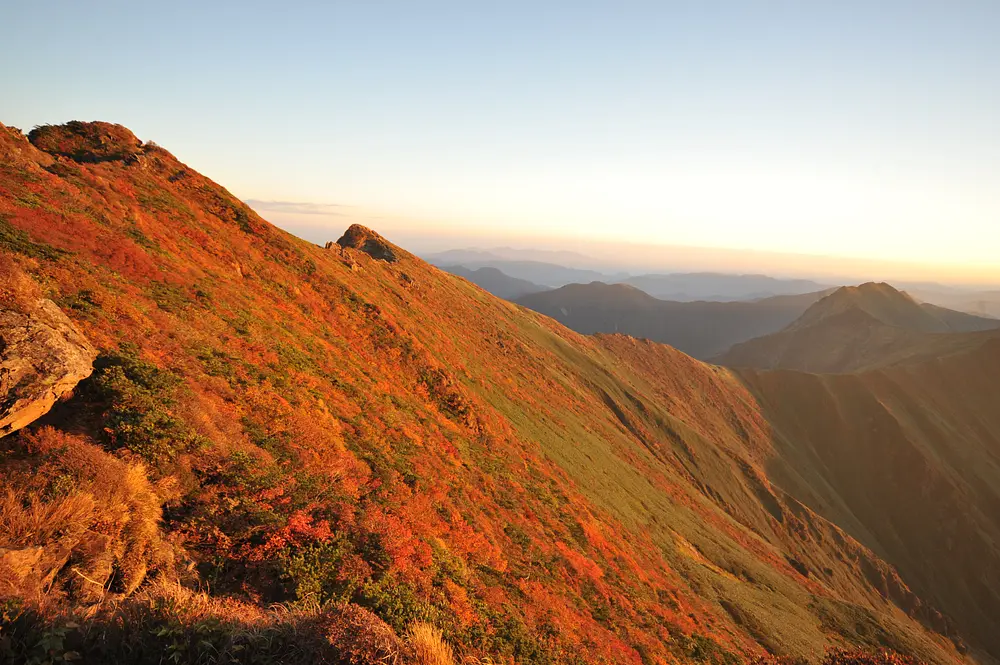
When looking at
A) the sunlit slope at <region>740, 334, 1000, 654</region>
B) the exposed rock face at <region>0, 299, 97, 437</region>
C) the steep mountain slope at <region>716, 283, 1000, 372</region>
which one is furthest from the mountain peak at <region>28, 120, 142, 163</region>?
the steep mountain slope at <region>716, 283, 1000, 372</region>

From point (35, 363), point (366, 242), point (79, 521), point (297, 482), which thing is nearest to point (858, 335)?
point (366, 242)

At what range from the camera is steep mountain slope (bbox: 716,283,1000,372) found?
133250 millimetres

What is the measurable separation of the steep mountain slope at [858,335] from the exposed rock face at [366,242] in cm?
14776

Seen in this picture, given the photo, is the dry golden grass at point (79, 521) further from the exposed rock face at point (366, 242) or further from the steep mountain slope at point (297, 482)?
the exposed rock face at point (366, 242)

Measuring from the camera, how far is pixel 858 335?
504 feet

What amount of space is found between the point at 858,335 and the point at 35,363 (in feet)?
673

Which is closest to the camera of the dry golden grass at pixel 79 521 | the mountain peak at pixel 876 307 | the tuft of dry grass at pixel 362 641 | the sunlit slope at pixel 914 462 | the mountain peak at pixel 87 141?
the tuft of dry grass at pixel 362 641

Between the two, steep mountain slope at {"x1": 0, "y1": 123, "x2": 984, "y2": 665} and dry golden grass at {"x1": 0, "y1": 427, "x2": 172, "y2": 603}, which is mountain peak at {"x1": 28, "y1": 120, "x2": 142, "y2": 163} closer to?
steep mountain slope at {"x1": 0, "y1": 123, "x2": 984, "y2": 665}

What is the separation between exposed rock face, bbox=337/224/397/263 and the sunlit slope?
270ft

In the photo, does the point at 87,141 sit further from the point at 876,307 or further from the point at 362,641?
the point at 876,307

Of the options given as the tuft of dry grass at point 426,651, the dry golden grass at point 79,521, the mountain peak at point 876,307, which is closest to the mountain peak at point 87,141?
the dry golden grass at point 79,521

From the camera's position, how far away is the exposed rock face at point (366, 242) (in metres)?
66.2

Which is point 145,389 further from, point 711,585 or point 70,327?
point 711,585

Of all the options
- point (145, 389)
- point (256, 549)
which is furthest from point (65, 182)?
point (256, 549)
